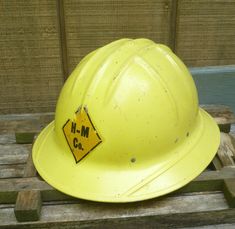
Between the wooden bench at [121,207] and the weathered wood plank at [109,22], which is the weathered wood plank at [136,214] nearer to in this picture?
the wooden bench at [121,207]

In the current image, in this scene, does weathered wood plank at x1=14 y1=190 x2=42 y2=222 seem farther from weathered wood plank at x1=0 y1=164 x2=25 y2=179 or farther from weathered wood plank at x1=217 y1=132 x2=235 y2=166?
weathered wood plank at x1=217 y1=132 x2=235 y2=166

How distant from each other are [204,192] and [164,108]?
56cm

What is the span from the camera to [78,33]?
2.58m

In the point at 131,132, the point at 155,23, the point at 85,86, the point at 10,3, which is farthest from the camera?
the point at 155,23

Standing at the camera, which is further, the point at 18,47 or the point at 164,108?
the point at 18,47

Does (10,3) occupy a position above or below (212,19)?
above

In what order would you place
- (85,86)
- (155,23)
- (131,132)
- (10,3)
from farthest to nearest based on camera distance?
(155,23)
(10,3)
(85,86)
(131,132)

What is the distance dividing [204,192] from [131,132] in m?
0.59

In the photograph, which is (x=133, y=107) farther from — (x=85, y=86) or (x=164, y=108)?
(x=85, y=86)

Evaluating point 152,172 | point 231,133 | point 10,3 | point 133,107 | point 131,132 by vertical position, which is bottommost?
point 231,133

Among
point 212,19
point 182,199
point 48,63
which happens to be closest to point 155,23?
point 212,19

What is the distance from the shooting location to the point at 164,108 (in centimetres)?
166

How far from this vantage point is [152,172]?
1.67 meters

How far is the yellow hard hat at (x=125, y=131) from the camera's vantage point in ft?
5.30
